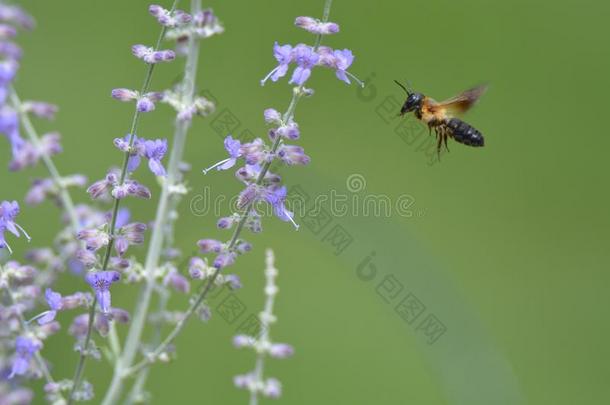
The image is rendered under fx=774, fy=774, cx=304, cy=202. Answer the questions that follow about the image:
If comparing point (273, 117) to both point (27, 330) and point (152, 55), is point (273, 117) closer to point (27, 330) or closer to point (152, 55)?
point (152, 55)

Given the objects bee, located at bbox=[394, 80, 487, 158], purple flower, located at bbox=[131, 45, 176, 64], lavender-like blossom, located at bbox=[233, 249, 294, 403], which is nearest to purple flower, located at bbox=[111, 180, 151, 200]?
purple flower, located at bbox=[131, 45, 176, 64]

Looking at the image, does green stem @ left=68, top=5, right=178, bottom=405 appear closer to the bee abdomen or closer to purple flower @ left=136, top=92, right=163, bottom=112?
purple flower @ left=136, top=92, right=163, bottom=112

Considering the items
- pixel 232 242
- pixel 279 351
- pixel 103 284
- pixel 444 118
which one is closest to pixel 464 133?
pixel 444 118

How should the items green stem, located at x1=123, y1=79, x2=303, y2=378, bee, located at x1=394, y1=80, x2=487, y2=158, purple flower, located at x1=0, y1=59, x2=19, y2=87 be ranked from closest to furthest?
1. purple flower, located at x1=0, y1=59, x2=19, y2=87
2. green stem, located at x1=123, y1=79, x2=303, y2=378
3. bee, located at x1=394, y1=80, x2=487, y2=158

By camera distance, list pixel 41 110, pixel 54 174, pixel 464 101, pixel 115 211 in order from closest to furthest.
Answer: pixel 115 211 < pixel 41 110 < pixel 54 174 < pixel 464 101

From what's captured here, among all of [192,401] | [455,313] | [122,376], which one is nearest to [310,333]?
[192,401]

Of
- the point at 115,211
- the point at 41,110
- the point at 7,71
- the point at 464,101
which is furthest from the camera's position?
the point at 464,101

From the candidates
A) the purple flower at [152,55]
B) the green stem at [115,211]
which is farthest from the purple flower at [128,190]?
the purple flower at [152,55]

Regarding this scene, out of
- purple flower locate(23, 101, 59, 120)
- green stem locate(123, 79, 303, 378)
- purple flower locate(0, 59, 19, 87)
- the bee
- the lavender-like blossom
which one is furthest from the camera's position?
the bee

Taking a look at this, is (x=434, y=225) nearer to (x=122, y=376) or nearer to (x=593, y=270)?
(x=593, y=270)
